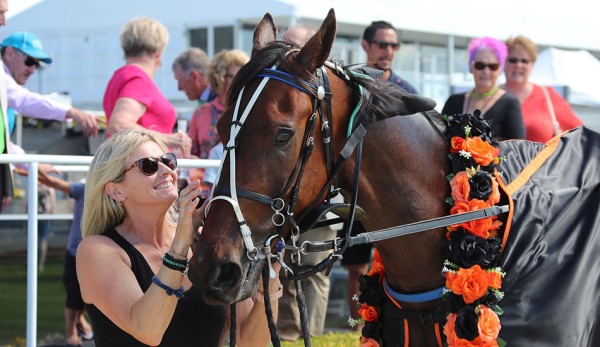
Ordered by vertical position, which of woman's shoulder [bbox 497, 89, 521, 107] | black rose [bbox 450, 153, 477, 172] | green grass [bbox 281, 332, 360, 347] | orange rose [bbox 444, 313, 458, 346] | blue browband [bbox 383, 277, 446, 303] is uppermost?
woman's shoulder [bbox 497, 89, 521, 107]

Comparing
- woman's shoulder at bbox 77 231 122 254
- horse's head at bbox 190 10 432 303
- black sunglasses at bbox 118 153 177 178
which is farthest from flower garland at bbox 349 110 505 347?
woman's shoulder at bbox 77 231 122 254

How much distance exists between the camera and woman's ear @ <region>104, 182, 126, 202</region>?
3.58 metres

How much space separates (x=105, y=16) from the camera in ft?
57.7

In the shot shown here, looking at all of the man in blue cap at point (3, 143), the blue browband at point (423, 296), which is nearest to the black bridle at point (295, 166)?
the blue browband at point (423, 296)

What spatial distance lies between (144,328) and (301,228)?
0.68 meters

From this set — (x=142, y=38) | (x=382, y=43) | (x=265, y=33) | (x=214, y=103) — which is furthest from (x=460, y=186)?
(x=382, y=43)

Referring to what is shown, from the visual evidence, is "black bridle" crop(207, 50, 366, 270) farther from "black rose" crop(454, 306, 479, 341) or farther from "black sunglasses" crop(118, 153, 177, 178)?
"black sunglasses" crop(118, 153, 177, 178)

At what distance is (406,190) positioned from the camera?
10.8 feet

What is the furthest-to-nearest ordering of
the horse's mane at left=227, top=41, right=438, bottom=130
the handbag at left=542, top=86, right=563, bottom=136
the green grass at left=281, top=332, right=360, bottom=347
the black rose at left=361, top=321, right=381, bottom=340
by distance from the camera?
1. the handbag at left=542, top=86, right=563, bottom=136
2. the green grass at left=281, top=332, right=360, bottom=347
3. the black rose at left=361, top=321, right=381, bottom=340
4. the horse's mane at left=227, top=41, right=438, bottom=130

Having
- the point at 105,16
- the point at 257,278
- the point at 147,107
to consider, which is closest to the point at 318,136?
the point at 257,278

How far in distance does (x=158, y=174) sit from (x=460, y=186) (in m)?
1.19

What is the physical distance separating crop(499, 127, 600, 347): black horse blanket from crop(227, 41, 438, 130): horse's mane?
534mm

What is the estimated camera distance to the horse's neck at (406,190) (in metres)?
3.27

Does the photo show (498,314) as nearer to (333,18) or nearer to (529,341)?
(529,341)
